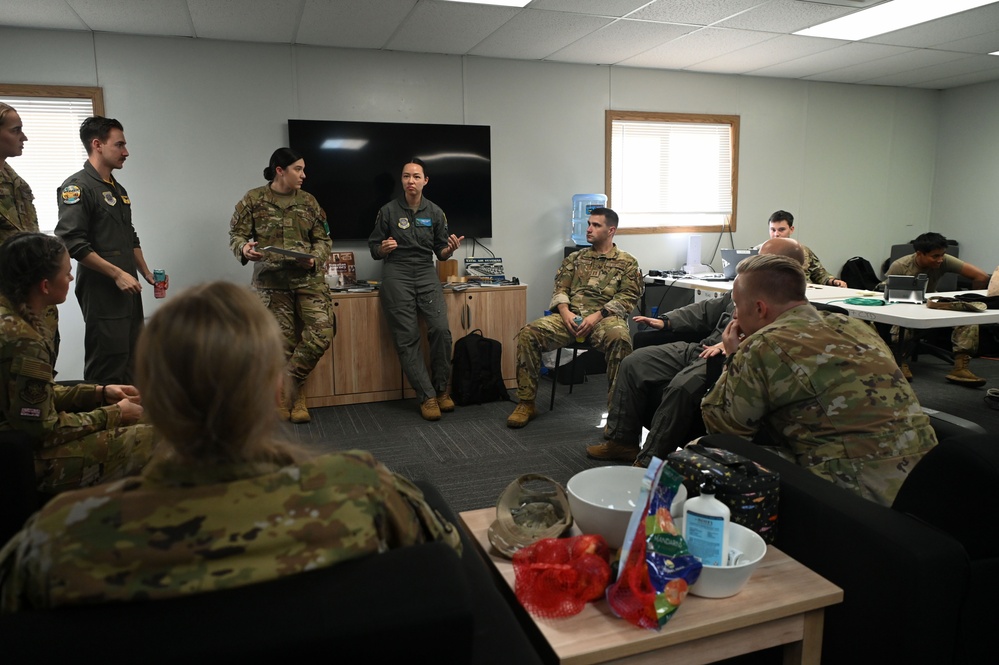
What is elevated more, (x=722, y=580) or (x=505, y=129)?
(x=505, y=129)

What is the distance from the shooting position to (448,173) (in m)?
5.09

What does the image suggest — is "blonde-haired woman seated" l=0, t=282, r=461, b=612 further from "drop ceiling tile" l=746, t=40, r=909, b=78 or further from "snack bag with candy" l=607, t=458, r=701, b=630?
"drop ceiling tile" l=746, t=40, r=909, b=78

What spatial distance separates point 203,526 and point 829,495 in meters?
1.27

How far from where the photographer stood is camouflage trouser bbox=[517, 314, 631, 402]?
4000 mm

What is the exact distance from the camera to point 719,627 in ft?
3.75

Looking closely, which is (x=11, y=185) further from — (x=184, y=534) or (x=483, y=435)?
(x=184, y=534)

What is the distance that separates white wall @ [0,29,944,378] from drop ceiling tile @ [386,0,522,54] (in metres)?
0.22

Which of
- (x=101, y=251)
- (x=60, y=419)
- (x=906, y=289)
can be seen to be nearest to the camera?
(x=60, y=419)

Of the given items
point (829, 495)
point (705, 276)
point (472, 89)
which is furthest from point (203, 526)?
point (705, 276)

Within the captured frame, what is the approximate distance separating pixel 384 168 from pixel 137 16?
68.7 inches

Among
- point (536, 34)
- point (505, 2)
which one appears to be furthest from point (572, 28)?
point (505, 2)

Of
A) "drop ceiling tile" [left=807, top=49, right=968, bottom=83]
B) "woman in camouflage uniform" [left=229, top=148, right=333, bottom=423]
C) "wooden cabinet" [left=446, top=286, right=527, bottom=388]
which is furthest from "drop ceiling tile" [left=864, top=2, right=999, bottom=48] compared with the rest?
"woman in camouflage uniform" [left=229, top=148, right=333, bottom=423]

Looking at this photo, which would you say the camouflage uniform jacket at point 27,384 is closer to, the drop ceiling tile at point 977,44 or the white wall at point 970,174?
the drop ceiling tile at point 977,44

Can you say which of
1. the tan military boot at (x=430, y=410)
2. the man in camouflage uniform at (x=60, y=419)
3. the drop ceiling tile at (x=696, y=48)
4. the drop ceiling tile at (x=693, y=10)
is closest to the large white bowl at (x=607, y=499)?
the man in camouflage uniform at (x=60, y=419)
